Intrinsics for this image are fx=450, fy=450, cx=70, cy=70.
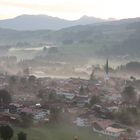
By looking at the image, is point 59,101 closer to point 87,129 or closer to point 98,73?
point 87,129

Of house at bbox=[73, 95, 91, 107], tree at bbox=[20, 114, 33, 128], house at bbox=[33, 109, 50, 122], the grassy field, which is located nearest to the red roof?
the grassy field

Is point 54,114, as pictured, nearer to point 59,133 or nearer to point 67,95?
point 59,133

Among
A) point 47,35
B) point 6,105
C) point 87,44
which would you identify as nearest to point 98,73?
point 6,105

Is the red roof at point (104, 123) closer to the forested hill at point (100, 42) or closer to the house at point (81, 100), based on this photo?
the house at point (81, 100)

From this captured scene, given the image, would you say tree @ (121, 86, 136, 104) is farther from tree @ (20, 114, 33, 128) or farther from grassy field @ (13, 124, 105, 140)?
tree @ (20, 114, 33, 128)

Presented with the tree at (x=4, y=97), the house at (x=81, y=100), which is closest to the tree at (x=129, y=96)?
the house at (x=81, y=100)

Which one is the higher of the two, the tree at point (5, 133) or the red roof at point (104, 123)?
the tree at point (5, 133)
